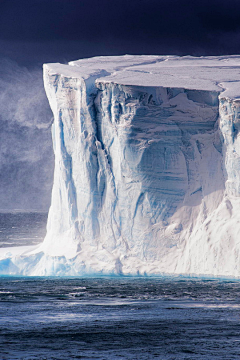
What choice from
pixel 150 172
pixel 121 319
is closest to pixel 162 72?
pixel 150 172

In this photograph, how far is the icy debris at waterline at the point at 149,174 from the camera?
21.3 m

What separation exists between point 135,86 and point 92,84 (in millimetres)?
1939

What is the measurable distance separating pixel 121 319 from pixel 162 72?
11.0 meters

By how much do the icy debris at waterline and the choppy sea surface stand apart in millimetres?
962

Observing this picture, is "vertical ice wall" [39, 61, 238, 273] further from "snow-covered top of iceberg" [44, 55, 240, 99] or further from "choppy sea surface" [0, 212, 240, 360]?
"choppy sea surface" [0, 212, 240, 360]

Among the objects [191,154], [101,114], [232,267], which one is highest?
[101,114]

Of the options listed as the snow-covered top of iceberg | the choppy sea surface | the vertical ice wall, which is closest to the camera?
the choppy sea surface

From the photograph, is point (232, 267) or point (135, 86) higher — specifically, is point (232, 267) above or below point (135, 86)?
below

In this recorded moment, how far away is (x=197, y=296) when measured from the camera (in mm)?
18953

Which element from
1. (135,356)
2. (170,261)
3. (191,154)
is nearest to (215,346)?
(135,356)

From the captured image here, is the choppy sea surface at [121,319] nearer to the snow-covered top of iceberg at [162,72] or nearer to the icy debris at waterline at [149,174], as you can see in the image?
the icy debris at waterline at [149,174]

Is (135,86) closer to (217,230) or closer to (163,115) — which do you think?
(163,115)

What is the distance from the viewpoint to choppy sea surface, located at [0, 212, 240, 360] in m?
13.9

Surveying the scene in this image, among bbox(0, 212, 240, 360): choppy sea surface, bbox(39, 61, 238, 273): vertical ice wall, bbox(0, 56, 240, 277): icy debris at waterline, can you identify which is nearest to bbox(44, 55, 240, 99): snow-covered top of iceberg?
bbox(0, 56, 240, 277): icy debris at waterline
